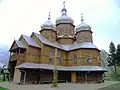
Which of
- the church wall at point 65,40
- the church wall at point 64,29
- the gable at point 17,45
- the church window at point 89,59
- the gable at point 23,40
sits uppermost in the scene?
the church wall at point 64,29

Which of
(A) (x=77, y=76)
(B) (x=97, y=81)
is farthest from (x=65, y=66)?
(B) (x=97, y=81)

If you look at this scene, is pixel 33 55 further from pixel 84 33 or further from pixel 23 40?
pixel 84 33

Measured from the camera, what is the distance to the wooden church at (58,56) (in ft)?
75.0

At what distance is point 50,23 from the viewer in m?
31.9

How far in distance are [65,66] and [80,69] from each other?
339 centimetres

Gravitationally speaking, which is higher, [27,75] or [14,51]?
[14,51]

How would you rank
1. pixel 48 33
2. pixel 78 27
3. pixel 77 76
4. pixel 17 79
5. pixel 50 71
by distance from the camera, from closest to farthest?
pixel 17 79 → pixel 50 71 → pixel 77 76 → pixel 48 33 → pixel 78 27

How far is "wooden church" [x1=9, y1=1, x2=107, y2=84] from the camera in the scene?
75.0 feet

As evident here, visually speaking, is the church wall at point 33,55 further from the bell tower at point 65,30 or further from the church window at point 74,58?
A: the bell tower at point 65,30

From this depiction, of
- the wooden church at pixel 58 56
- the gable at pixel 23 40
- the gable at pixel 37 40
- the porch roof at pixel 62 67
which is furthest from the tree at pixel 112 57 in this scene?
the gable at pixel 23 40

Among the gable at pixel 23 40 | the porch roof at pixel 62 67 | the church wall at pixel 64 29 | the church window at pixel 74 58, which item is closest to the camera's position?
the porch roof at pixel 62 67

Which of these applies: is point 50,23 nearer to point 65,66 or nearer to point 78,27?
point 78,27

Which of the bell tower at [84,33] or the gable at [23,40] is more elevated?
the bell tower at [84,33]

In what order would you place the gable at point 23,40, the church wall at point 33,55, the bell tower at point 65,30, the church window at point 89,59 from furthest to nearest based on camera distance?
the bell tower at point 65,30
the church window at point 89,59
the gable at point 23,40
the church wall at point 33,55
